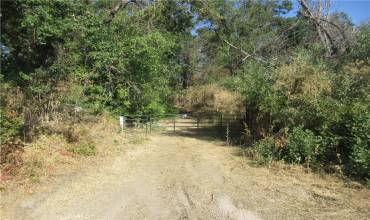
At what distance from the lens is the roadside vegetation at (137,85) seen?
1046 centimetres

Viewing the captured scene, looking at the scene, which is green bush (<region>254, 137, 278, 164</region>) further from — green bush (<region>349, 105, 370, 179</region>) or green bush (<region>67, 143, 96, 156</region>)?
green bush (<region>67, 143, 96, 156</region>)

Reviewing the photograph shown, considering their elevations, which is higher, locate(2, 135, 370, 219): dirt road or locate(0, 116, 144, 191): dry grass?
locate(0, 116, 144, 191): dry grass

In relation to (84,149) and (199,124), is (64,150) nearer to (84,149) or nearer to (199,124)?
(84,149)

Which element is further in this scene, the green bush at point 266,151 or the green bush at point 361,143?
the green bush at point 266,151

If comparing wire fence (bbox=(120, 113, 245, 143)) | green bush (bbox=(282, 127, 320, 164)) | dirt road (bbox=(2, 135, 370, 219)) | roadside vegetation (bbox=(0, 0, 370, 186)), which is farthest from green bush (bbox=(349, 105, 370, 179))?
wire fence (bbox=(120, 113, 245, 143))

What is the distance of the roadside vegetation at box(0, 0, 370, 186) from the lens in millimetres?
10461

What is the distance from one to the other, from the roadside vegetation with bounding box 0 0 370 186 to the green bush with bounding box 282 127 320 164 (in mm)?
32

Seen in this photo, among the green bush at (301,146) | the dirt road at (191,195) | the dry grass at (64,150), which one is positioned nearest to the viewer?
the dirt road at (191,195)

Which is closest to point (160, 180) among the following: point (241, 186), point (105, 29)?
point (241, 186)

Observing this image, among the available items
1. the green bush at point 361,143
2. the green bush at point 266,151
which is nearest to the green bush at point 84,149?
the green bush at point 266,151

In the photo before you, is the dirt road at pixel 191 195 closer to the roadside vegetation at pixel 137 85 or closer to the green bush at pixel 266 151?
the green bush at pixel 266 151

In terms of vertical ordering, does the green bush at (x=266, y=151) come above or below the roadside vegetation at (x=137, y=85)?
below

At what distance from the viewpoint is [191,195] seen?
27.3 ft

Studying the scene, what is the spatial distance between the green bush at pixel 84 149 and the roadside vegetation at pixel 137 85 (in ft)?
0.12
